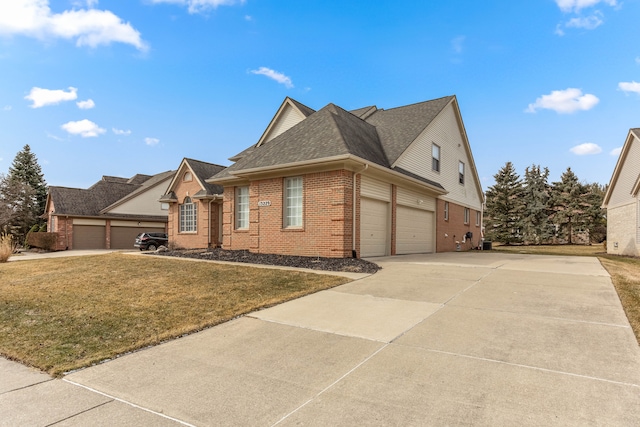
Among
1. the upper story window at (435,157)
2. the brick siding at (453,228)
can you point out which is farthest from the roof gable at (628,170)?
the upper story window at (435,157)

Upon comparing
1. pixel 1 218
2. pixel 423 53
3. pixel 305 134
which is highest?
pixel 423 53

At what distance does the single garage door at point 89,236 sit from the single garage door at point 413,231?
94.3 ft

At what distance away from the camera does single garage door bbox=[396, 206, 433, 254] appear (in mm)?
16078

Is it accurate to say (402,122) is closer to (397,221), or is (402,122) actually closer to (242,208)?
(397,221)

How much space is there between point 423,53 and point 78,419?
15.9 metres

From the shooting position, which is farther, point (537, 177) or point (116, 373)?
point (537, 177)

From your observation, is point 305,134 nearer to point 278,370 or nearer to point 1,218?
point 278,370

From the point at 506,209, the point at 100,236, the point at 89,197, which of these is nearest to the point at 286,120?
the point at 100,236

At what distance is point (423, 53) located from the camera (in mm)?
14781

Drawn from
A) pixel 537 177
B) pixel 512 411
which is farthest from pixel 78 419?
pixel 537 177

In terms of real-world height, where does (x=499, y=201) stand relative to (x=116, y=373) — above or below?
above

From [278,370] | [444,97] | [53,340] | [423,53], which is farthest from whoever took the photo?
[444,97]

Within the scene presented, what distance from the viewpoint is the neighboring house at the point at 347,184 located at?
1258cm

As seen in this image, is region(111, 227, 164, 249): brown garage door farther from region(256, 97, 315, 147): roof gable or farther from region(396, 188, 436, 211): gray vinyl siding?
region(396, 188, 436, 211): gray vinyl siding
